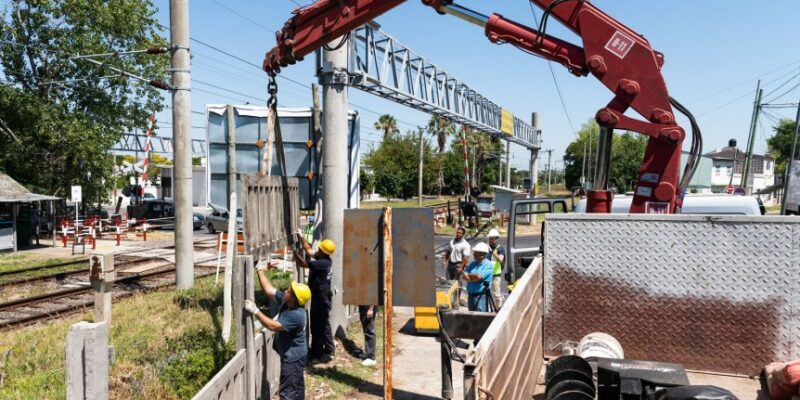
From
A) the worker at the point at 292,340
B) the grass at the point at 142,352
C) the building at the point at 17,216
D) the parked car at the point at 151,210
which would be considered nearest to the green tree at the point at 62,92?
the building at the point at 17,216

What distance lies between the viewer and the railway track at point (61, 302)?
1013cm

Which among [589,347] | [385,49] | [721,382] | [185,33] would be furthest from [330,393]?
[385,49]

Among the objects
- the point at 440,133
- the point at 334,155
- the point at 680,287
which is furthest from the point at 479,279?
the point at 440,133

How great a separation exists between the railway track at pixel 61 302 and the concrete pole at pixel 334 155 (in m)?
→ 5.49

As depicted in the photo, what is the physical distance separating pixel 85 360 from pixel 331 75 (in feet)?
20.9

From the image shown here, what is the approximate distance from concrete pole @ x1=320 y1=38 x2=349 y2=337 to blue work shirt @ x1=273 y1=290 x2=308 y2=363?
288 centimetres

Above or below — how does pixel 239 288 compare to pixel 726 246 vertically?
below

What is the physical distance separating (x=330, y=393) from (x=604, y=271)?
3726mm

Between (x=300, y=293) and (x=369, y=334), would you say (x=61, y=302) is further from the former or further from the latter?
(x=300, y=293)

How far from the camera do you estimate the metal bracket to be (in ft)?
28.3

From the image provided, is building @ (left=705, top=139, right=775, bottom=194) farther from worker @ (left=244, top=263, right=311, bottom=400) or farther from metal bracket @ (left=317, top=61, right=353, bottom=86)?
worker @ (left=244, top=263, right=311, bottom=400)

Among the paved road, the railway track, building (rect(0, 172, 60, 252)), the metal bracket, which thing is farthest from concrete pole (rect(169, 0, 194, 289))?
the paved road

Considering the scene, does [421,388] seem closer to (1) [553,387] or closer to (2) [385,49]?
(1) [553,387]

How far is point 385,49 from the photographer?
13.1 meters
